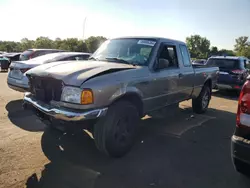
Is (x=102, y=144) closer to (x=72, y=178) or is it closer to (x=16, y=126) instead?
(x=72, y=178)

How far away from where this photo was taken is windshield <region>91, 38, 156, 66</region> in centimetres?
436

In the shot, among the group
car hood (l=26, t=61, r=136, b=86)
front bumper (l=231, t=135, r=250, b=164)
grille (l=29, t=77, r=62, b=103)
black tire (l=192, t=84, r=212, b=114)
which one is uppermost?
car hood (l=26, t=61, r=136, b=86)

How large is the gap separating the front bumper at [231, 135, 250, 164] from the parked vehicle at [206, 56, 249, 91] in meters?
8.17

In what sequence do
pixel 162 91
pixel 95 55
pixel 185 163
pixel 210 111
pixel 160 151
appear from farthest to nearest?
pixel 210 111
pixel 95 55
pixel 162 91
pixel 160 151
pixel 185 163

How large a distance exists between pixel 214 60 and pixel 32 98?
372 inches

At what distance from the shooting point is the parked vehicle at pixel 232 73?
1009cm

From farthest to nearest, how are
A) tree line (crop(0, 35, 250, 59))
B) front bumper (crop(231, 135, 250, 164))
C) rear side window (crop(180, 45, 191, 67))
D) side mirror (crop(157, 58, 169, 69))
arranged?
1. tree line (crop(0, 35, 250, 59))
2. rear side window (crop(180, 45, 191, 67))
3. side mirror (crop(157, 58, 169, 69))
4. front bumper (crop(231, 135, 250, 164))

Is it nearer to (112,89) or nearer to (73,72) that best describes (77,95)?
(73,72)

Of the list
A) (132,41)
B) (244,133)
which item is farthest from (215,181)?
(132,41)

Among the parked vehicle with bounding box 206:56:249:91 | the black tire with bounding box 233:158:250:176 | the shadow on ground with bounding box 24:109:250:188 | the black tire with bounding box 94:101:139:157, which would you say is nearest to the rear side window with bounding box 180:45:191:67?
the shadow on ground with bounding box 24:109:250:188

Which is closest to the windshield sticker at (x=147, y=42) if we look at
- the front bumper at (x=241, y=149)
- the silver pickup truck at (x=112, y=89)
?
the silver pickup truck at (x=112, y=89)

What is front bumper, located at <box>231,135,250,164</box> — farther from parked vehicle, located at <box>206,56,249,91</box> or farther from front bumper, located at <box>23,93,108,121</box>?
parked vehicle, located at <box>206,56,249,91</box>

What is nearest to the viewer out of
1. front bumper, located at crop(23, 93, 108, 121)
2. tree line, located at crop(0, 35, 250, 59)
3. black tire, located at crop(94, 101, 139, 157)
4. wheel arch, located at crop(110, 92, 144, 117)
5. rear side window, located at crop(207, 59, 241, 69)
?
front bumper, located at crop(23, 93, 108, 121)

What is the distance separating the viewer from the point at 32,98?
3879 millimetres
